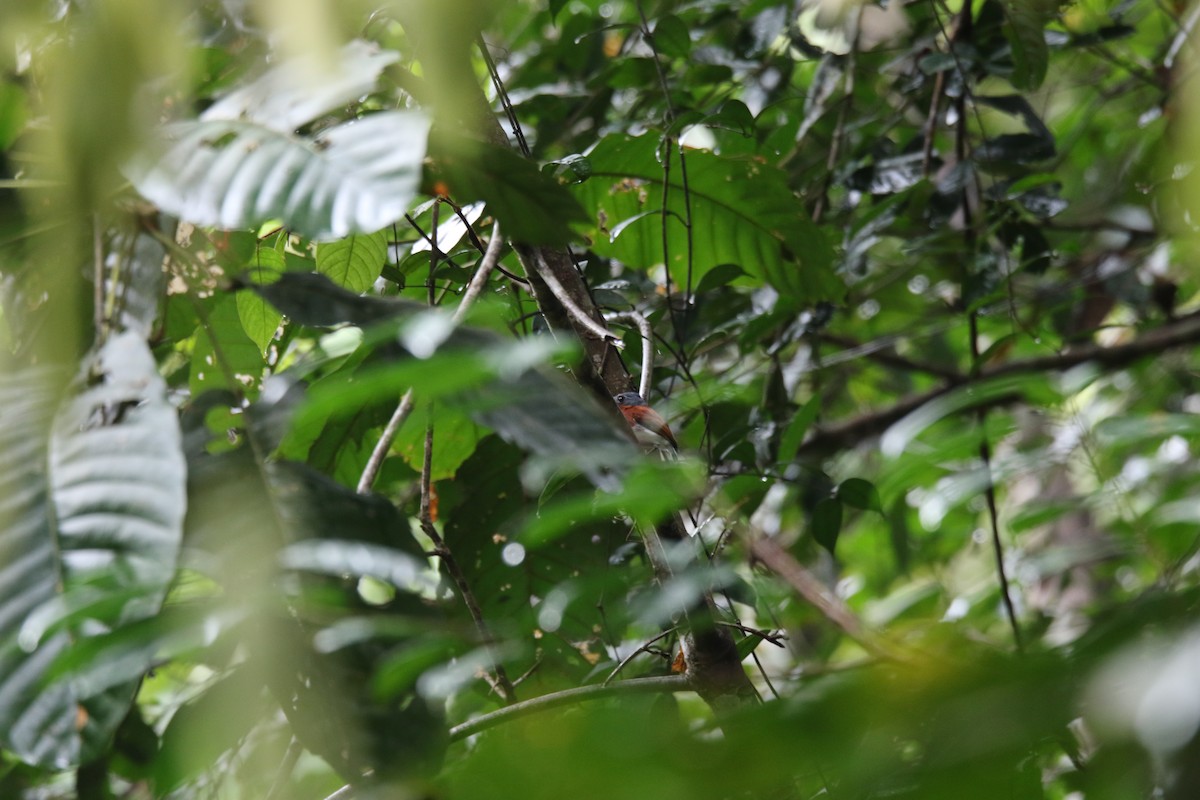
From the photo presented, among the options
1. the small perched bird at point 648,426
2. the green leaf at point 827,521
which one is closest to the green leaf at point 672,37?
the green leaf at point 827,521

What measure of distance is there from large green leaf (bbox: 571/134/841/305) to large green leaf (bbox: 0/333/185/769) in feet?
2.28

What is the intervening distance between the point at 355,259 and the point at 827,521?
627mm

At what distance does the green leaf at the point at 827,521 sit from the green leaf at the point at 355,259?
0.59m

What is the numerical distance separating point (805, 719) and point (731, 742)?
1.0 inches

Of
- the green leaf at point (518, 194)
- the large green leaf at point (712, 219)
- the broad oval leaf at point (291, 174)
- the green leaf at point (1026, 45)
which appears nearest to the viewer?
the broad oval leaf at point (291, 174)

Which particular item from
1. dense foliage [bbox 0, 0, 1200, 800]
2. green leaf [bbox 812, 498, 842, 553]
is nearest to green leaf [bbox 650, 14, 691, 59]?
dense foliage [bbox 0, 0, 1200, 800]

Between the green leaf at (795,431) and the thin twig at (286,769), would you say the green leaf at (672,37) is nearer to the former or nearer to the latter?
the green leaf at (795,431)

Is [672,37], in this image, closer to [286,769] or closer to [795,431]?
[795,431]

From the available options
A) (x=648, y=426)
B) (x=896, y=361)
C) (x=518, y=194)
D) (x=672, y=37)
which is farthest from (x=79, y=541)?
(x=896, y=361)

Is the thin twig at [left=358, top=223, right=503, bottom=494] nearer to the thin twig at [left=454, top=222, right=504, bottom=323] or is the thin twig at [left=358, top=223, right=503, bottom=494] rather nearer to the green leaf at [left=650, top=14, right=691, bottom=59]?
the thin twig at [left=454, top=222, right=504, bottom=323]

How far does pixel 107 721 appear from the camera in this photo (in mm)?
451

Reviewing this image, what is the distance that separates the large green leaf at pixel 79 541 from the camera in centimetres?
43

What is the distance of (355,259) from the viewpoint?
1.02 metres

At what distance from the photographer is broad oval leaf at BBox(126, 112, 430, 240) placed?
495 millimetres
